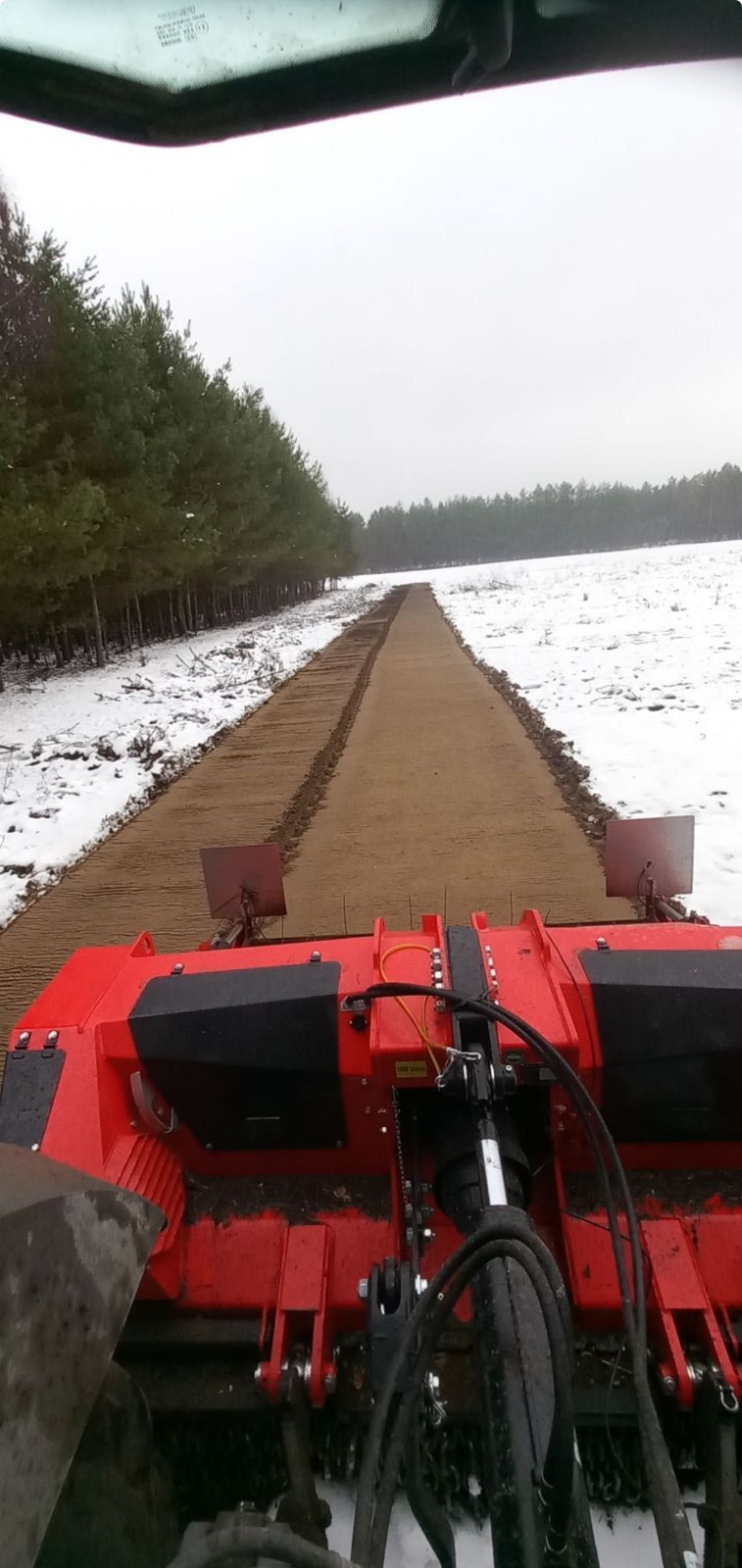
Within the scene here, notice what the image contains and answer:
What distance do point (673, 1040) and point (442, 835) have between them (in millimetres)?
4655

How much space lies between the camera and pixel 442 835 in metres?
7.09

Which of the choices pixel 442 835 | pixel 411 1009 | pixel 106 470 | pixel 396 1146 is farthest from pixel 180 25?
pixel 106 470

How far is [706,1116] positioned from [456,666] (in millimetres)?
14922

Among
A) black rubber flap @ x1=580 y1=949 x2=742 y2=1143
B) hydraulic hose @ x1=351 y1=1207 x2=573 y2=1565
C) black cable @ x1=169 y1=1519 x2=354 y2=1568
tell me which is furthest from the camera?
black rubber flap @ x1=580 y1=949 x2=742 y2=1143

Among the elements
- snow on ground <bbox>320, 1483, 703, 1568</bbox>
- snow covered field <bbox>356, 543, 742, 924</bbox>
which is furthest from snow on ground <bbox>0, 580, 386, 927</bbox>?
snow covered field <bbox>356, 543, 742, 924</bbox>

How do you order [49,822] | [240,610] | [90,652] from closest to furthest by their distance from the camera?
[49,822] < [90,652] < [240,610]

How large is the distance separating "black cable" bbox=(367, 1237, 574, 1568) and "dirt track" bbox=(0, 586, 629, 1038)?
4094mm

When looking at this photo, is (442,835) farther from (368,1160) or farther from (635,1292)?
(635,1292)

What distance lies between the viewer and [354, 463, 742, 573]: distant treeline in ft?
391

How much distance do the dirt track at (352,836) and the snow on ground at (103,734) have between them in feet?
1.29

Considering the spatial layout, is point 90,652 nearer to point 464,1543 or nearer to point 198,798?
point 198,798

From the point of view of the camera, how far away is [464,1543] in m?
2.09

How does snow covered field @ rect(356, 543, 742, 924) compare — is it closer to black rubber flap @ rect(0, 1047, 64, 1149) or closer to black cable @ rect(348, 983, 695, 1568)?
black cable @ rect(348, 983, 695, 1568)

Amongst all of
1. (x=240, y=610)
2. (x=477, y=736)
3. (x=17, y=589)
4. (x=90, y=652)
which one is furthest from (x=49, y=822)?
(x=240, y=610)
